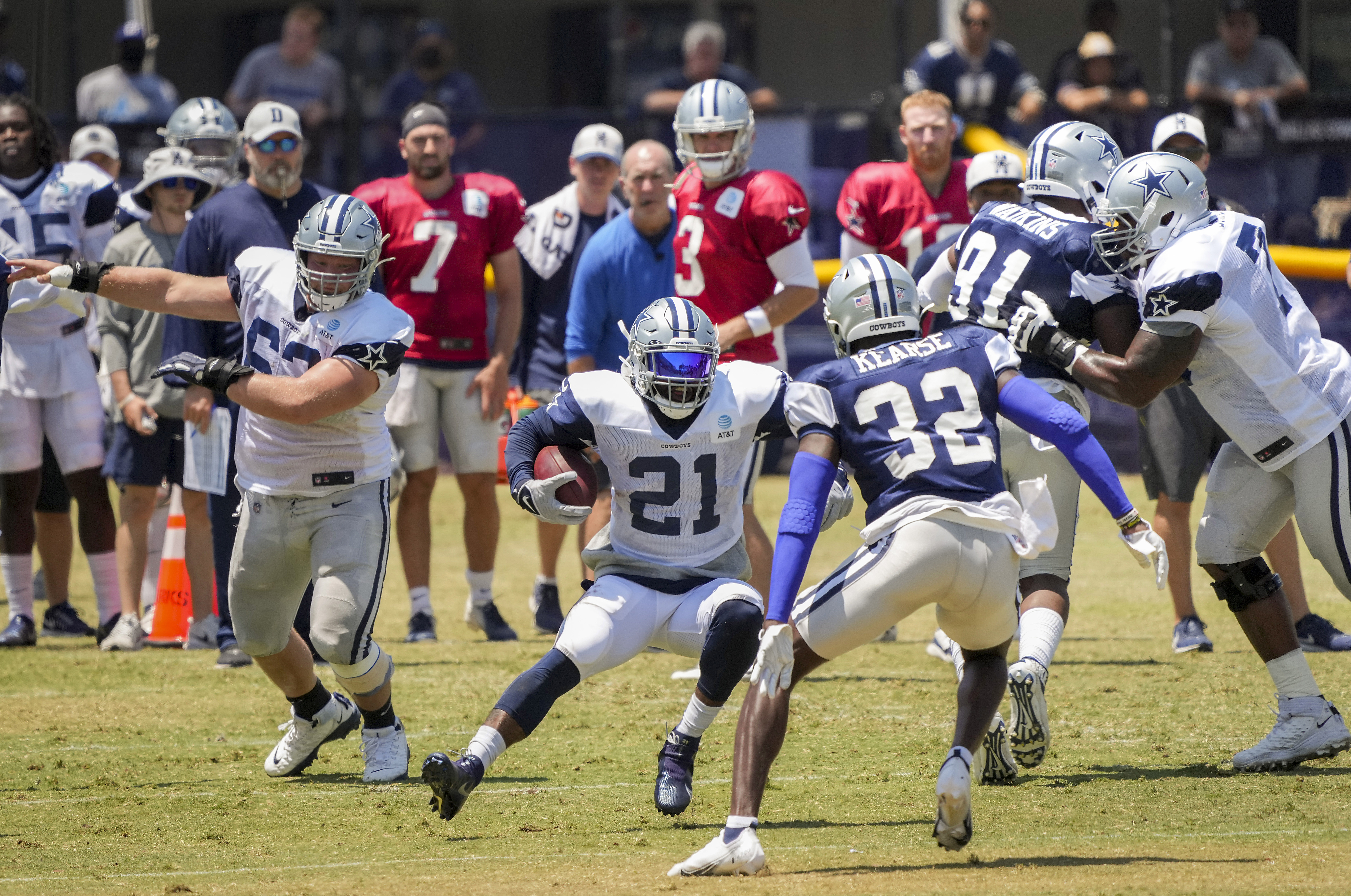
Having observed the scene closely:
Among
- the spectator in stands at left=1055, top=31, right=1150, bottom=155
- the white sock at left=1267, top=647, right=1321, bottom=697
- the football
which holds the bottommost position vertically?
the white sock at left=1267, top=647, right=1321, bottom=697

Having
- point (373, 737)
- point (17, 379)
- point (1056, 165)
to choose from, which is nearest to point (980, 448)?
point (1056, 165)

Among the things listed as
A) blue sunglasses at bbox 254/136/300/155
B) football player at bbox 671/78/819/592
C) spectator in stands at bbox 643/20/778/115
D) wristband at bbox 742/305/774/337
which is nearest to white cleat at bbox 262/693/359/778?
football player at bbox 671/78/819/592

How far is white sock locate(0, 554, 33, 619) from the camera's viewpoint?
841cm

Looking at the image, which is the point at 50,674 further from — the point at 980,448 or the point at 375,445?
the point at 980,448

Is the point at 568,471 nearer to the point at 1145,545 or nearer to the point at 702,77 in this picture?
the point at 1145,545

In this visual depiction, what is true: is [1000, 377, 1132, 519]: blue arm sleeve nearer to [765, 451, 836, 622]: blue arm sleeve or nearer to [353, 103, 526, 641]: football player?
[765, 451, 836, 622]: blue arm sleeve

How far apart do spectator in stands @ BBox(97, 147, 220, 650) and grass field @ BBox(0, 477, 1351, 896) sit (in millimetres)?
375

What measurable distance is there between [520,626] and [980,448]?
453cm

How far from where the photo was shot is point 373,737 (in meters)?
5.82

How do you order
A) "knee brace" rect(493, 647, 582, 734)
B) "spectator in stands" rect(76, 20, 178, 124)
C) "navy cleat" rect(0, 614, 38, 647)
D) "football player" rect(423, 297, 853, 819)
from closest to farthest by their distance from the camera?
"knee brace" rect(493, 647, 582, 734) < "football player" rect(423, 297, 853, 819) < "navy cleat" rect(0, 614, 38, 647) < "spectator in stands" rect(76, 20, 178, 124)

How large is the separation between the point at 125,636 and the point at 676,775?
4142mm

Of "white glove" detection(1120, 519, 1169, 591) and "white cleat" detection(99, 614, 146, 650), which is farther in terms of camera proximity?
"white cleat" detection(99, 614, 146, 650)

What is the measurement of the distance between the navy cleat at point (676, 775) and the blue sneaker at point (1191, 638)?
3.29 m

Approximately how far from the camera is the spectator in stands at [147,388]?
827 cm
